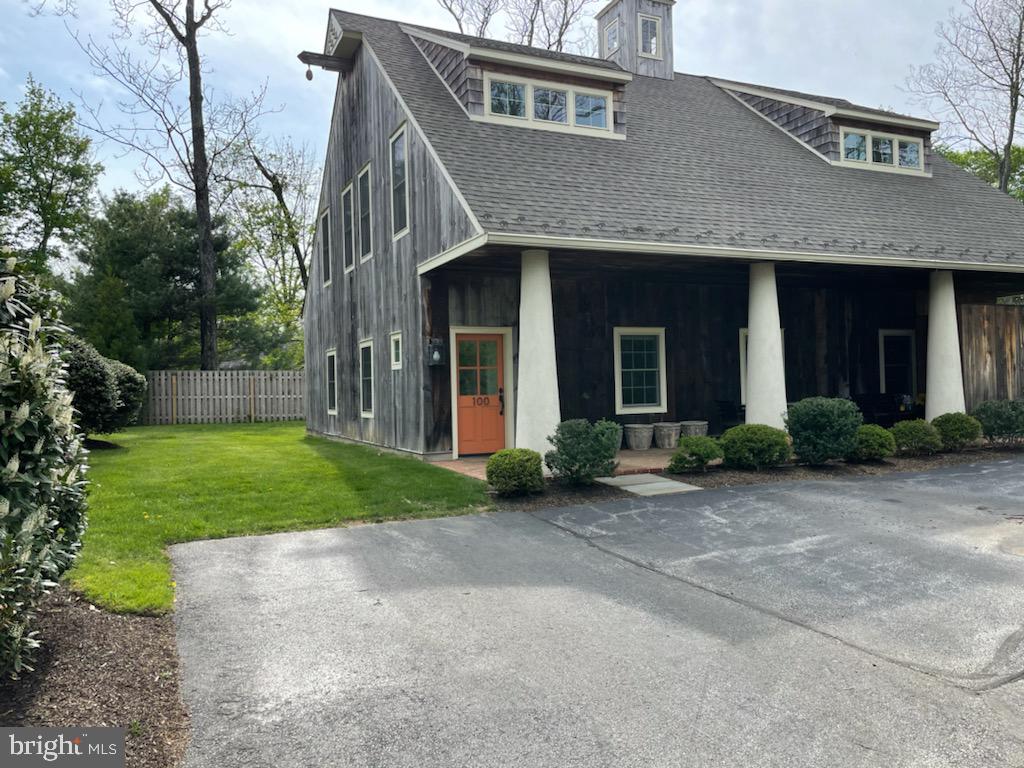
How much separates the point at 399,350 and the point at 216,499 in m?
5.04

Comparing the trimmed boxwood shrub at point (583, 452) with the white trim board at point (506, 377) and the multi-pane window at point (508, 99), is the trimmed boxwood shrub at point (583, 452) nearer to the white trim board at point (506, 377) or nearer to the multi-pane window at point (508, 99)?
the white trim board at point (506, 377)

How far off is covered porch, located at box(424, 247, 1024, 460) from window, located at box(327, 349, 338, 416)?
6169 millimetres

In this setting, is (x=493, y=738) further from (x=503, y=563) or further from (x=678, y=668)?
(x=503, y=563)

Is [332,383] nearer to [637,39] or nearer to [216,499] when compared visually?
[216,499]

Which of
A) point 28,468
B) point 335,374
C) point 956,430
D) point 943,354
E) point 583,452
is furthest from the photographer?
point 335,374

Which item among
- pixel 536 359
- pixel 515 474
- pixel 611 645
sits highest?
pixel 536 359

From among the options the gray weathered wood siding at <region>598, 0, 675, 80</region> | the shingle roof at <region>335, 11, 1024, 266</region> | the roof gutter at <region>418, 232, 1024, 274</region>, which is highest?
the gray weathered wood siding at <region>598, 0, 675, 80</region>

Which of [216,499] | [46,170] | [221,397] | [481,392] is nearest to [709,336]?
[481,392]

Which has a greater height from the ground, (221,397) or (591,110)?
(591,110)

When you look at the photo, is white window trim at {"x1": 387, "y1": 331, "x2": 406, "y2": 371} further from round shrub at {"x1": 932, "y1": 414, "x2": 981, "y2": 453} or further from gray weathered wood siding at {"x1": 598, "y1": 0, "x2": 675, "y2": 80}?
gray weathered wood siding at {"x1": 598, "y1": 0, "x2": 675, "y2": 80}

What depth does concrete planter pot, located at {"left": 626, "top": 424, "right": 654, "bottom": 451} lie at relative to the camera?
1322cm

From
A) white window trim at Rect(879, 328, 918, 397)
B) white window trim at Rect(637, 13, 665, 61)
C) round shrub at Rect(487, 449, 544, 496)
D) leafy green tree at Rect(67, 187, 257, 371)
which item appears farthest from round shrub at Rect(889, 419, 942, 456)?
leafy green tree at Rect(67, 187, 257, 371)

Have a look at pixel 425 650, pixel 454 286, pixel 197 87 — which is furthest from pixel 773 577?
pixel 197 87

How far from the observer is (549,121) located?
12977mm
